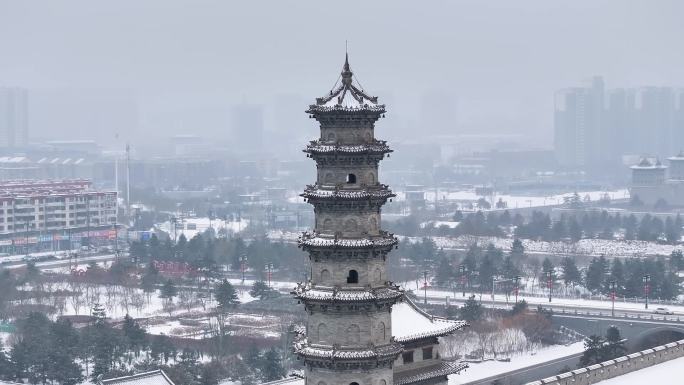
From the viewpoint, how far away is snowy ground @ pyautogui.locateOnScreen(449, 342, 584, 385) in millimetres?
53062

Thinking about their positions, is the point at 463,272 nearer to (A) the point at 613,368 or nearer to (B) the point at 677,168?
(A) the point at 613,368

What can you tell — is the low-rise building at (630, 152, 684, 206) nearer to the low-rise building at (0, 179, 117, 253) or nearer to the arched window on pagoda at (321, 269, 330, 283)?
the low-rise building at (0, 179, 117, 253)

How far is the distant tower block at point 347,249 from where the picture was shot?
27672 mm

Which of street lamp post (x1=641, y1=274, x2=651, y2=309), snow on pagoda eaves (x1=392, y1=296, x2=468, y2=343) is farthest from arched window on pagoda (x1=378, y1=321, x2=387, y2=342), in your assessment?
street lamp post (x1=641, y1=274, x2=651, y2=309)

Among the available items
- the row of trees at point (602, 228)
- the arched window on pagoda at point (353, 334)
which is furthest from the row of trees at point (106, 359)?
the row of trees at point (602, 228)

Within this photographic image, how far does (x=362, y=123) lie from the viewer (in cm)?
2802

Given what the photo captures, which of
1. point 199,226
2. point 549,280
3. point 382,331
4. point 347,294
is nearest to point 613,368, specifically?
point 382,331

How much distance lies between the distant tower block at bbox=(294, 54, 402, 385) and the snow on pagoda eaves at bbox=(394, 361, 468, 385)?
17.6 ft

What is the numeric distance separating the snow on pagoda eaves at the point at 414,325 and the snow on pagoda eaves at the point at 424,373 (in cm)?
73

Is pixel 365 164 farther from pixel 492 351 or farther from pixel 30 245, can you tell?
pixel 30 245

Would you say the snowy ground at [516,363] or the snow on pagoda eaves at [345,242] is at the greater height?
the snow on pagoda eaves at [345,242]

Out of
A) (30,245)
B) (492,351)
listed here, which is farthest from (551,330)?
(30,245)

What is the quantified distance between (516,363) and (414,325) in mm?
23413

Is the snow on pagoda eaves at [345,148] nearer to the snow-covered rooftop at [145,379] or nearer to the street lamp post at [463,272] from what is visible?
the snow-covered rooftop at [145,379]
